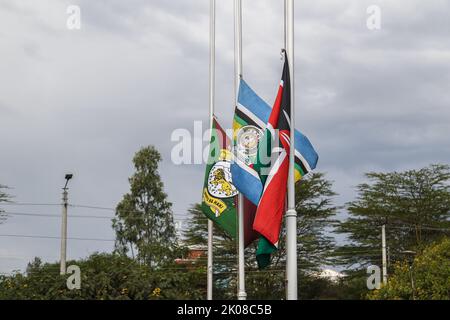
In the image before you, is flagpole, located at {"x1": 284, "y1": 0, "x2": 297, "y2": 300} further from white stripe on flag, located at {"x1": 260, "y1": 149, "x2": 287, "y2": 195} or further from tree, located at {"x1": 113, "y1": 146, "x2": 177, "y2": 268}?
tree, located at {"x1": 113, "y1": 146, "x2": 177, "y2": 268}

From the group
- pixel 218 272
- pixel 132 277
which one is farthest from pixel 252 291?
pixel 132 277

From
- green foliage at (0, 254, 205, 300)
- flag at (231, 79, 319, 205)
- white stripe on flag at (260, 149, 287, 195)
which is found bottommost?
green foliage at (0, 254, 205, 300)

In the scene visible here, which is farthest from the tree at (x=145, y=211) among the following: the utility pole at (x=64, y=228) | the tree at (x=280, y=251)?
the utility pole at (x=64, y=228)

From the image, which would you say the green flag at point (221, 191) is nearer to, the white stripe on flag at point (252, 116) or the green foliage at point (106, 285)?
the white stripe on flag at point (252, 116)

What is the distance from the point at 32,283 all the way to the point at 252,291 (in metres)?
25.7

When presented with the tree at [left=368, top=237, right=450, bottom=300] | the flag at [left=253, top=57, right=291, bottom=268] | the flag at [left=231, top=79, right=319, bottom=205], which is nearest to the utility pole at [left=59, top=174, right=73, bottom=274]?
the tree at [left=368, top=237, right=450, bottom=300]

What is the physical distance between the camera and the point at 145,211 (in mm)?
54688

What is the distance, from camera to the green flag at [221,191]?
20984 millimetres

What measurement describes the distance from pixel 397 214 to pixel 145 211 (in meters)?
16.2

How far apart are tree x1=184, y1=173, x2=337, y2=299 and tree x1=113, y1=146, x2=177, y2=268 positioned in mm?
3069

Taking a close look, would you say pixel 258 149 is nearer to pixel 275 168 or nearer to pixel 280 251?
pixel 275 168

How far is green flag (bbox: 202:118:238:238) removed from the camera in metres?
21.0
